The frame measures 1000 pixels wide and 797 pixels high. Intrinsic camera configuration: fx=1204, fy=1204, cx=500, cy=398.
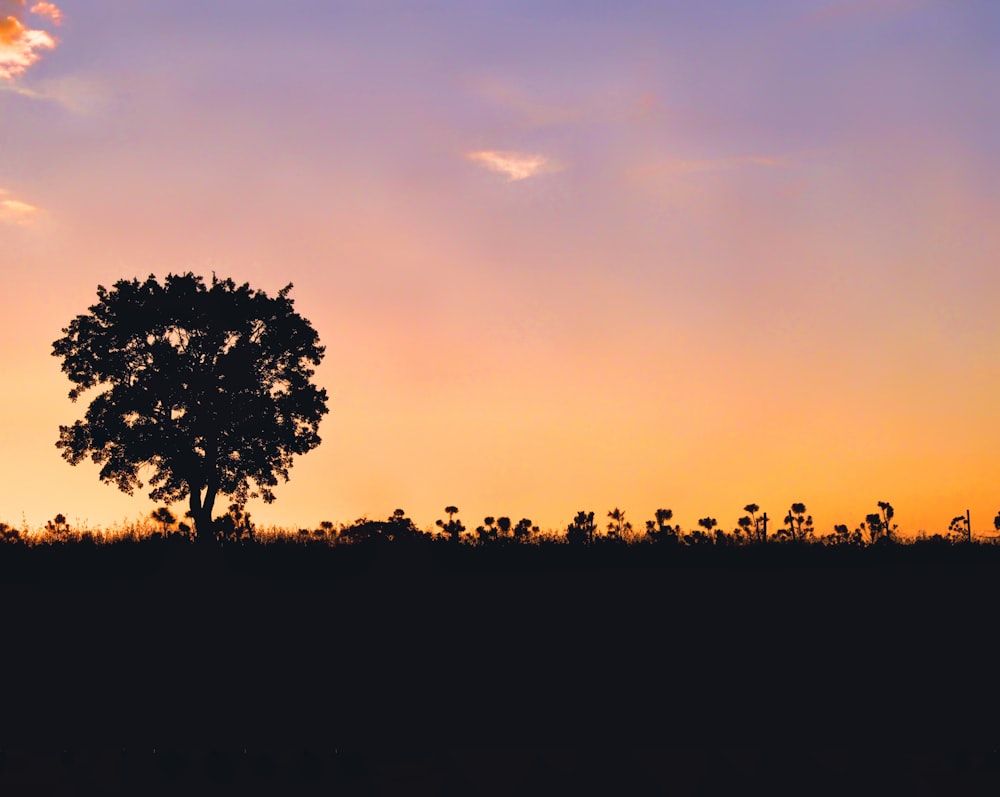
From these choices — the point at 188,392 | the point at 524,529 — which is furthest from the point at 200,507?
the point at 524,529

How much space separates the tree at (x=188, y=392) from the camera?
4303 cm

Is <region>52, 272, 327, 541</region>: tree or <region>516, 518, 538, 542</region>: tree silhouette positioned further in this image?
<region>52, 272, 327, 541</region>: tree

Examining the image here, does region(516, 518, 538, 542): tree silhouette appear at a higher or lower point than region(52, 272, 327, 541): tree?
lower

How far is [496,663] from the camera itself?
21.8 metres

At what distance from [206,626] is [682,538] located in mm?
10826

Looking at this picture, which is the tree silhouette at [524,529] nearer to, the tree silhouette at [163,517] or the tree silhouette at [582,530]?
the tree silhouette at [582,530]

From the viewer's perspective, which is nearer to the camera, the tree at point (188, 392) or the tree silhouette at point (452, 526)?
the tree silhouette at point (452, 526)

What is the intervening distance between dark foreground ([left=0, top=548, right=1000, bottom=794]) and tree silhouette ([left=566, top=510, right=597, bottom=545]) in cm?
250

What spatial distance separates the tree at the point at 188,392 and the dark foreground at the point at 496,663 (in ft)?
57.5

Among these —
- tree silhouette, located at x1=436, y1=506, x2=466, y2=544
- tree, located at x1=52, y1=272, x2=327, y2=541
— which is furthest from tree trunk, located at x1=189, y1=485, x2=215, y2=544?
tree silhouette, located at x1=436, y1=506, x2=466, y2=544

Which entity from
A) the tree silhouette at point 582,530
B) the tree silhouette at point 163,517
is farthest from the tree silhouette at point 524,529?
the tree silhouette at point 163,517

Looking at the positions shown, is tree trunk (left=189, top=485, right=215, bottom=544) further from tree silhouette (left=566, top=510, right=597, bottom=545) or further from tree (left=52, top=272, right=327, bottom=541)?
tree silhouette (left=566, top=510, right=597, bottom=545)

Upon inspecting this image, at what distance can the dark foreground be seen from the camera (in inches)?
763

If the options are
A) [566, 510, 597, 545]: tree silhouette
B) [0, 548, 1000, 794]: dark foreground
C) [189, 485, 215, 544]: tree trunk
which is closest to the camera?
[0, 548, 1000, 794]: dark foreground
